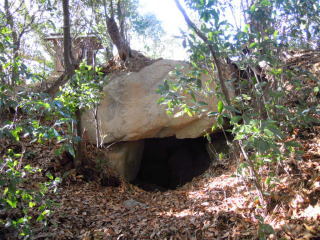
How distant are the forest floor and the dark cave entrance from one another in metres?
3.49

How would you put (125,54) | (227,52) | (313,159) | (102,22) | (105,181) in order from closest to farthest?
1. (227,52)
2. (313,159)
3. (105,181)
4. (125,54)
5. (102,22)

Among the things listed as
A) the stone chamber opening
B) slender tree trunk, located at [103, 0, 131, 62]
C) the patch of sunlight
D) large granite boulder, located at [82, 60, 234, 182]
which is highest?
slender tree trunk, located at [103, 0, 131, 62]

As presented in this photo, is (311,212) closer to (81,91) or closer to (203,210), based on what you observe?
(203,210)

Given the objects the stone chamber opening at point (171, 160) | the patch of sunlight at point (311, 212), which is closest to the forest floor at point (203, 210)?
the patch of sunlight at point (311, 212)

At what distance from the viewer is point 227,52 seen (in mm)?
2584

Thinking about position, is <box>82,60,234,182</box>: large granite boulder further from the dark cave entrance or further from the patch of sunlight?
the patch of sunlight

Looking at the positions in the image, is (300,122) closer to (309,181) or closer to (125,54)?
(309,181)

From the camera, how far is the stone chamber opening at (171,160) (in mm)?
8227

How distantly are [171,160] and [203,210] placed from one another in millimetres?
5717

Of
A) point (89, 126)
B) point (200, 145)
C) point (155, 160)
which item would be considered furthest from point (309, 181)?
point (155, 160)

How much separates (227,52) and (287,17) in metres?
1.07

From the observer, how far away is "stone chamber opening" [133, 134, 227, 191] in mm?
8227

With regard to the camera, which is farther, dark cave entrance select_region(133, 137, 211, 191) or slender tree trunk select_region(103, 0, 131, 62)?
dark cave entrance select_region(133, 137, 211, 191)

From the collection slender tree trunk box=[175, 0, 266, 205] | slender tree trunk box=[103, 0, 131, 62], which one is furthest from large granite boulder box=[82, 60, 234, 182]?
slender tree trunk box=[175, 0, 266, 205]
